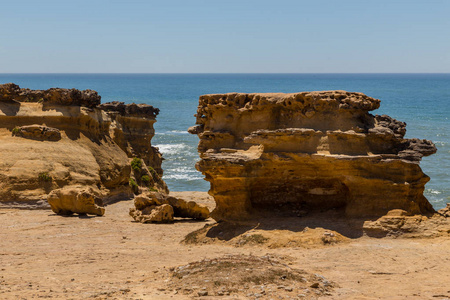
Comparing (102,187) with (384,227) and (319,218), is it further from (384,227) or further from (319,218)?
(384,227)

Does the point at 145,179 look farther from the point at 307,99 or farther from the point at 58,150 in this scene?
the point at 307,99

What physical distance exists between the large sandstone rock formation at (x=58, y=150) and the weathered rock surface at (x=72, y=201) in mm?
147

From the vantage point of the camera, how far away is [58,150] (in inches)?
1029

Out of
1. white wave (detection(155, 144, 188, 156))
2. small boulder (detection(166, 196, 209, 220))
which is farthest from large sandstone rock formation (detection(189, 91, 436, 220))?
white wave (detection(155, 144, 188, 156))

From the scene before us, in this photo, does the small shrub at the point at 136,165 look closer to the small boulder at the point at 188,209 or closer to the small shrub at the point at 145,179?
the small shrub at the point at 145,179

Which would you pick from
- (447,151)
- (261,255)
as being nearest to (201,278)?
(261,255)

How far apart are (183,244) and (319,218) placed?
3511 mm

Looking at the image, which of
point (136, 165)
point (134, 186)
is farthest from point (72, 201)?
point (136, 165)

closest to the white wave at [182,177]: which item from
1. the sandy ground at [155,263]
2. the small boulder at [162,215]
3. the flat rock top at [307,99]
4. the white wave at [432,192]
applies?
the white wave at [432,192]

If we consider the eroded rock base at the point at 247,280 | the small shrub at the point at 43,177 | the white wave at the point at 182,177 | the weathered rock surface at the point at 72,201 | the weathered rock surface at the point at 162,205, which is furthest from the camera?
the white wave at the point at 182,177

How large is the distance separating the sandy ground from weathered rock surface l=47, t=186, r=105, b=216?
2921mm

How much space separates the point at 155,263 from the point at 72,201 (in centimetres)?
926

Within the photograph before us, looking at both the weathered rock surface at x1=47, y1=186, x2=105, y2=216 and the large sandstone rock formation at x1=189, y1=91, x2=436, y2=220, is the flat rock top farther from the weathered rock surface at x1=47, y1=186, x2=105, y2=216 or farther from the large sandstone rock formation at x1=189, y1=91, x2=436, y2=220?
the weathered rock surface at x1=47, y1=186, x2=105, y2=216

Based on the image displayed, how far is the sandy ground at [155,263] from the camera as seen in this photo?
37.5ft
